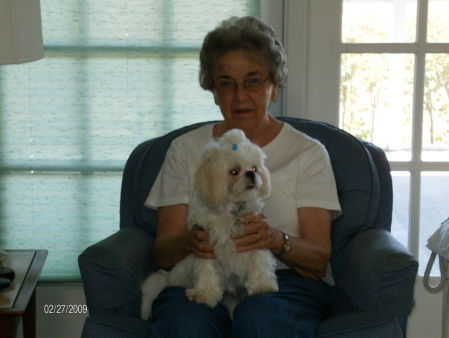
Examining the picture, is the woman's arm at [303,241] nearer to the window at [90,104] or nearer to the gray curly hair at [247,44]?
the gray curly hair at [247,44]

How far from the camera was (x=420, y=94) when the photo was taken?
2.88m

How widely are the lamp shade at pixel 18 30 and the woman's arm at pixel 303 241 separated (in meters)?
0.84

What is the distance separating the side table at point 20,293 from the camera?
1987mm

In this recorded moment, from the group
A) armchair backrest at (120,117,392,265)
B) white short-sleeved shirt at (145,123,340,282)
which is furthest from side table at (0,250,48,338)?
white short-sleeved shirt at (145,123,340,282)

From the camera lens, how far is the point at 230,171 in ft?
6.13

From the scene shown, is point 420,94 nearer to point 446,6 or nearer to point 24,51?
point 446,6

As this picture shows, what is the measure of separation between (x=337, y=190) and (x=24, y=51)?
1107 millimetres

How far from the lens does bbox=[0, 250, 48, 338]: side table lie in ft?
6.52

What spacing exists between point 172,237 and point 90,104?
98 centimetres
